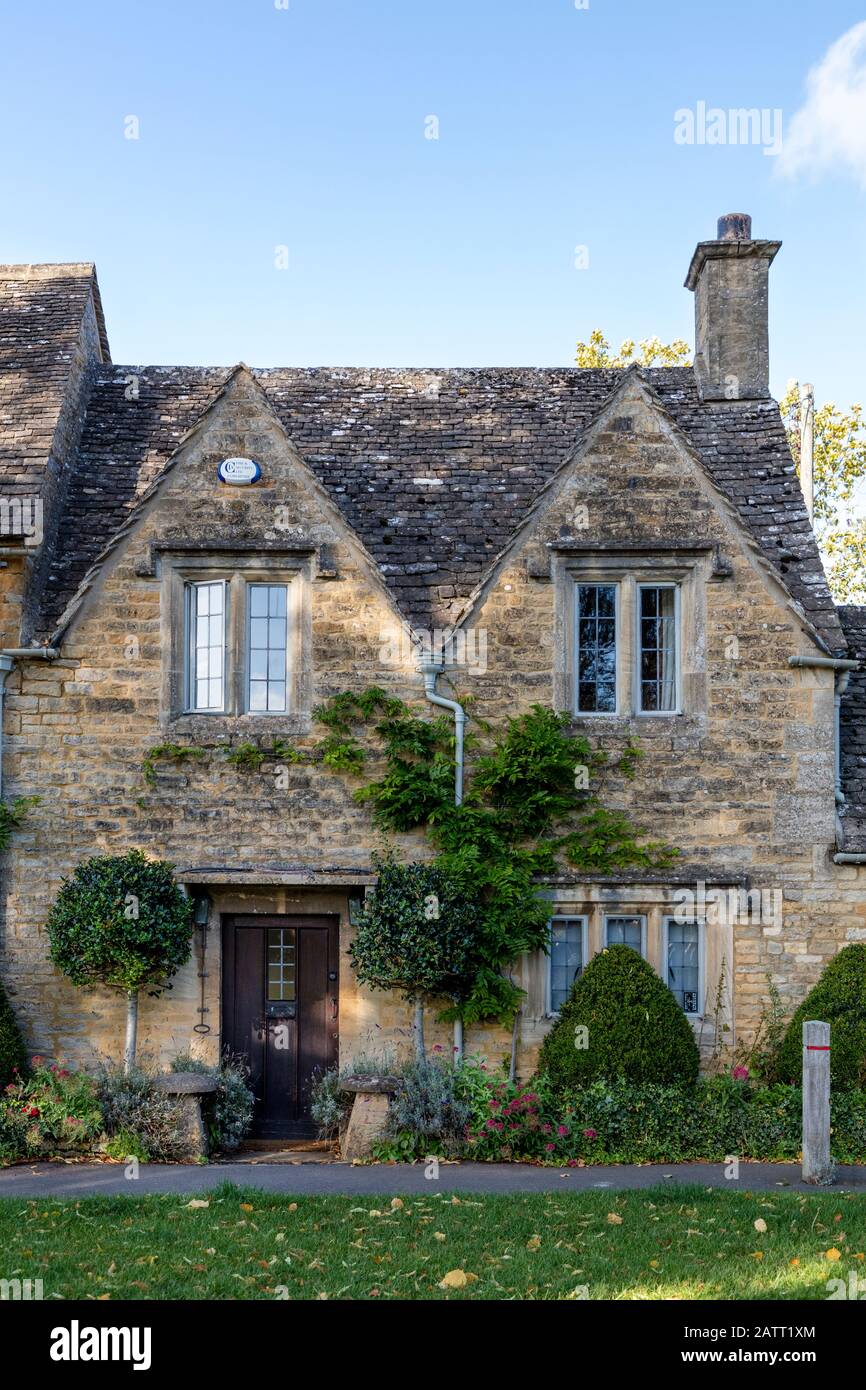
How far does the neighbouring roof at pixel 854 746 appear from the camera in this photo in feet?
43.8

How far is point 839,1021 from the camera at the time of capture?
40.8 ft

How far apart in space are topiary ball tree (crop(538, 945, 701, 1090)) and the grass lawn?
7.47ft

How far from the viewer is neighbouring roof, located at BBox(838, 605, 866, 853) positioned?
43.8 feet

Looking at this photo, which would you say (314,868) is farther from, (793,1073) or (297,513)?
(793,1073)

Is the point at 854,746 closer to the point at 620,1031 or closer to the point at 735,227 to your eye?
the point at 620,1031

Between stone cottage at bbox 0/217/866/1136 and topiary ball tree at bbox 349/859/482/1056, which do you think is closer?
topiary ball tree at bbox 349/859/482/1056

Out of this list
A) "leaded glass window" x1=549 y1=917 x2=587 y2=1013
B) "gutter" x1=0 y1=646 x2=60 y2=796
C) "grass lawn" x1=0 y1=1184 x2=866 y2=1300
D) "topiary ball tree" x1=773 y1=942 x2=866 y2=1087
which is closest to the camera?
"grass lawn" x1=0 y1=1184 x2=866 y2=1300

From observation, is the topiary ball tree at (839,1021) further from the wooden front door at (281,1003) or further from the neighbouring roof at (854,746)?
the wooden front door at (281,1003)

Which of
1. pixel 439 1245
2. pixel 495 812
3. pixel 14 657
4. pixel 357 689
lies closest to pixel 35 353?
pixel 14 657

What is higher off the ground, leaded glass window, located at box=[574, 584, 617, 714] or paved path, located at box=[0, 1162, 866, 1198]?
leaded glass window, located at box=[574, 584, 617, 714]

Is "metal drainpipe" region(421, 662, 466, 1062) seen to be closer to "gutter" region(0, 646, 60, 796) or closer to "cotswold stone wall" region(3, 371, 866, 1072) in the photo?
"cotswold stone wall" region(3, 371, 866, 1072)

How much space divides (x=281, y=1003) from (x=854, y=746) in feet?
22.5

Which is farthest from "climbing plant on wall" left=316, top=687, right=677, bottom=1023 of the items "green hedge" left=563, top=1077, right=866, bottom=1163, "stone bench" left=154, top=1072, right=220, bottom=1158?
"stone bench" left=154, top=1072, right=220, bottom=1158

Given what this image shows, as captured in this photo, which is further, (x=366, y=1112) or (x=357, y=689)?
(x=357, y=689)
